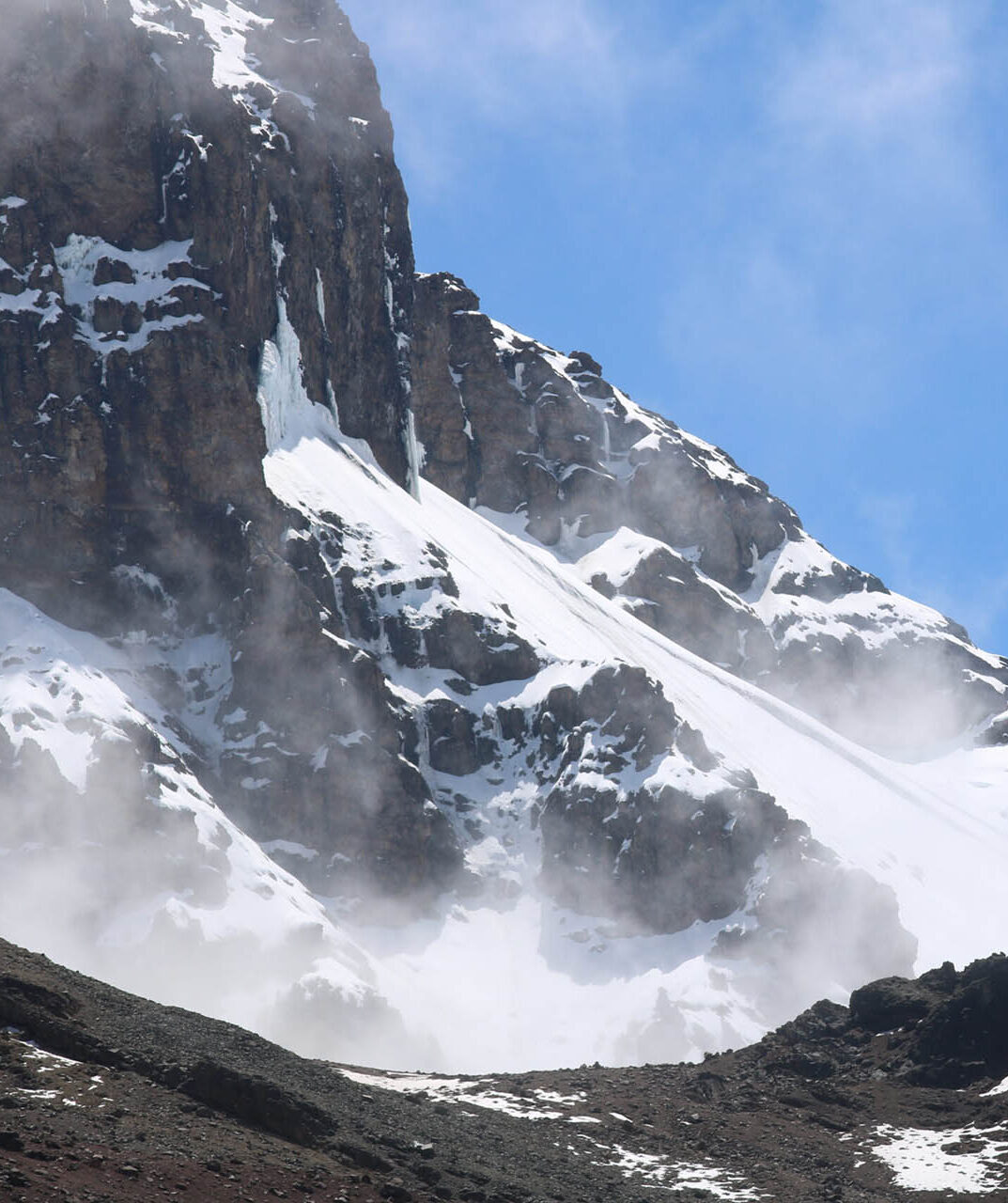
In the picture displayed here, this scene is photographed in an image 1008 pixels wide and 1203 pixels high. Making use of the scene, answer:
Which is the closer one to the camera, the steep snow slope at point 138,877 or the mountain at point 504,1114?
the mountain at point 504,1114

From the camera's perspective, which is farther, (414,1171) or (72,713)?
(72,713)

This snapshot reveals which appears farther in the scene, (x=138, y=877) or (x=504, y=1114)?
(x=138, y=877)

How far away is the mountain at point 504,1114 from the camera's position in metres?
56.2

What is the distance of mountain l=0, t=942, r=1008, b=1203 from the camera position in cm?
5616

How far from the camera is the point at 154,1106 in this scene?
60.1m

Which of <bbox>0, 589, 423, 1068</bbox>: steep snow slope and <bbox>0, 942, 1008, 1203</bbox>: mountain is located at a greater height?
<bbox>0, 589, 423, 1068</bbox>: steep snow slope

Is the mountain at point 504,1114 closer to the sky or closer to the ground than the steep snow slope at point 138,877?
closer to the ground

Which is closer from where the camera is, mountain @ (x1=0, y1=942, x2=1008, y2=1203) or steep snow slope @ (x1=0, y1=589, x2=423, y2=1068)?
mountain @ (x1=0, y1=942, x2=1008, y2=1203)

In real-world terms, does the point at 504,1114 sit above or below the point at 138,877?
below

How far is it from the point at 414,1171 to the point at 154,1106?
32.1 feet

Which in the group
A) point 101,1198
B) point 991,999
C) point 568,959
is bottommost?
point 101,1198

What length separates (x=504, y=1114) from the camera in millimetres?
80000

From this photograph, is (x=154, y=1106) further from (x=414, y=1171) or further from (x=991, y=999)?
(x=991, y=999)

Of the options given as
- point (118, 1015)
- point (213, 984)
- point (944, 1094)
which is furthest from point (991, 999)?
point (213, 984)
